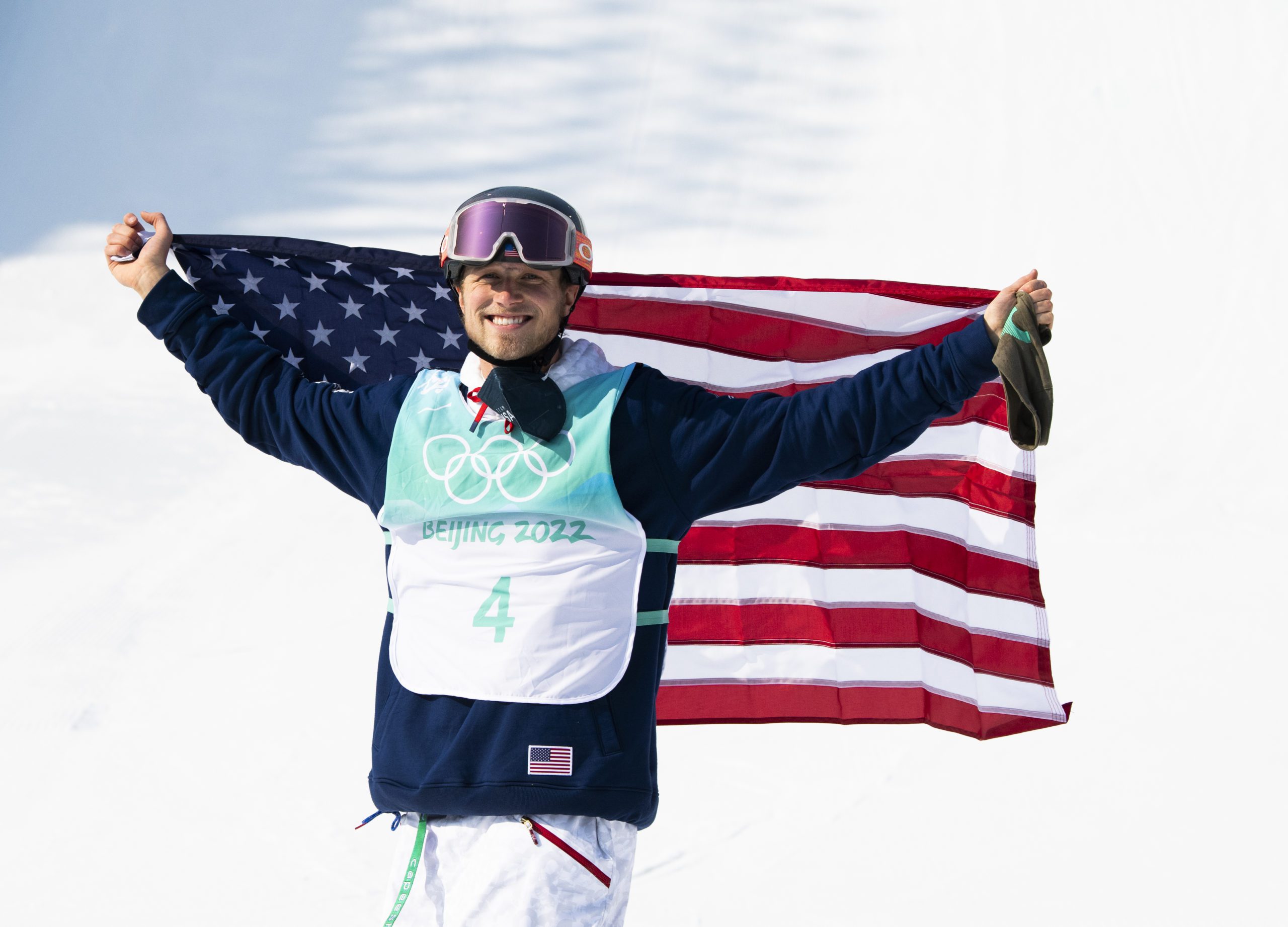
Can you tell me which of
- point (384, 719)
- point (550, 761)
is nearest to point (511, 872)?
point (550, 761)

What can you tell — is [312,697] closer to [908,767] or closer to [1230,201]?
[908,767]

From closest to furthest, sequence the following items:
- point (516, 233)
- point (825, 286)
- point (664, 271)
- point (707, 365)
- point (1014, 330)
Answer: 1. point (1014, 330)
2. point (516, 233)
3. point (825, 286)
4. point (707, 365)
5. point (664, 271)

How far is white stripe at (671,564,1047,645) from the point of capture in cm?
368

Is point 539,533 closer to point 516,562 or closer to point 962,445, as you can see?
point 516,562

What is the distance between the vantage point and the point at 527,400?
2.65 metres

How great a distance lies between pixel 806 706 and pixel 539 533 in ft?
4.83

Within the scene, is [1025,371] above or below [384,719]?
above

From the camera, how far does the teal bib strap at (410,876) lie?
251 cm

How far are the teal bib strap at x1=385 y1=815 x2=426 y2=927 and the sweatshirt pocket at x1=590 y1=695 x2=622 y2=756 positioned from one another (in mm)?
386

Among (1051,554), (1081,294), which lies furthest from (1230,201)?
(1051,554)

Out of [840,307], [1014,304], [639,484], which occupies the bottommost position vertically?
[639,484]

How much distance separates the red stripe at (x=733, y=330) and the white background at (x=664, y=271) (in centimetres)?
190

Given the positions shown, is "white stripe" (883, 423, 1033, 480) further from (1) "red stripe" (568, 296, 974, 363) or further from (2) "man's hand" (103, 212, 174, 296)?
(2) "man's hand" (103, 212, 174, 296)

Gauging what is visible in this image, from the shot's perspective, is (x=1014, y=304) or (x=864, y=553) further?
(x=864, y=553)
